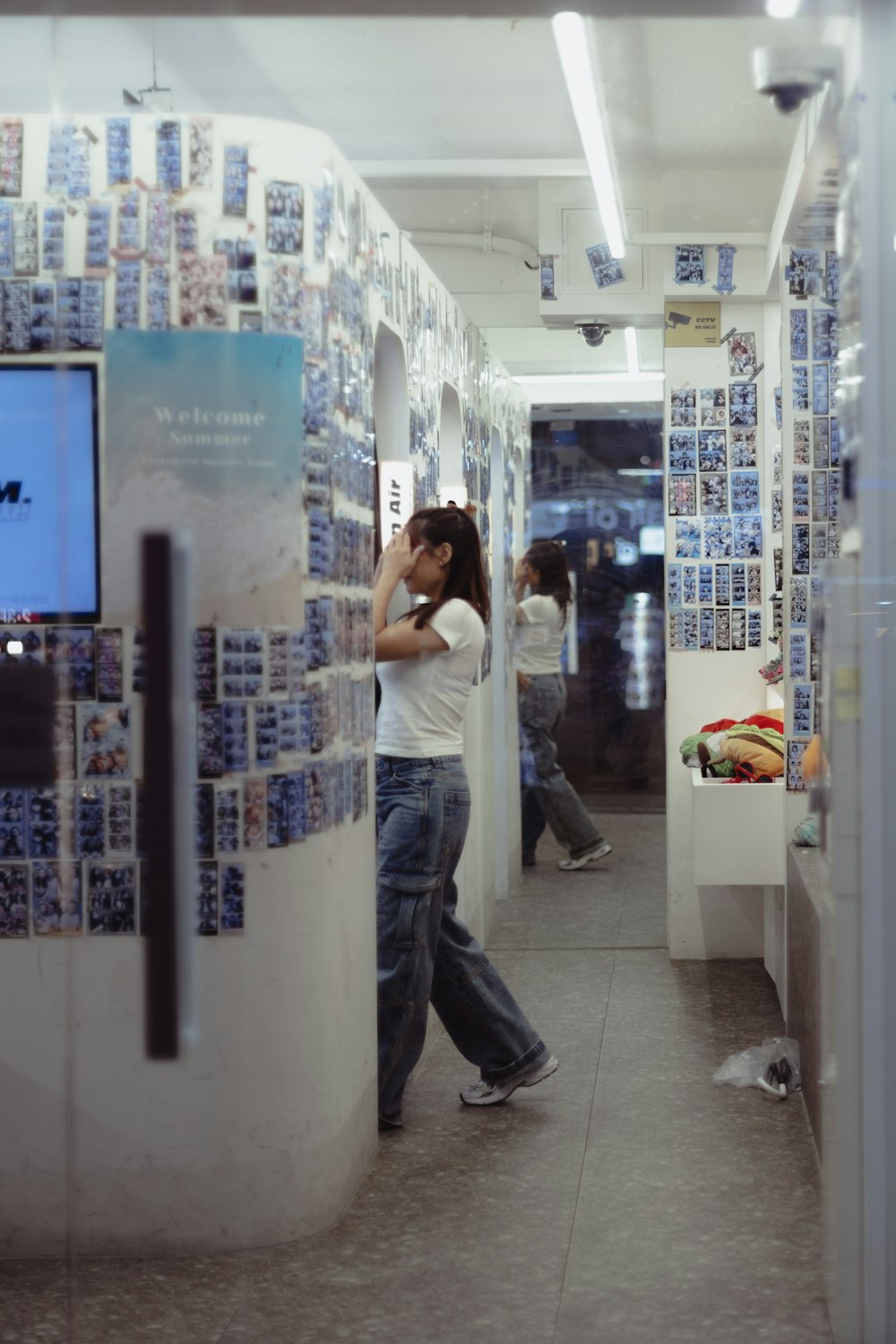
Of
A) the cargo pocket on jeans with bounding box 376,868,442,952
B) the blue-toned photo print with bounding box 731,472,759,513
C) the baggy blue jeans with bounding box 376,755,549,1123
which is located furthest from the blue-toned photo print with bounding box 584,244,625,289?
the cargo pocket on jeans with bounding box 376,868,442,952

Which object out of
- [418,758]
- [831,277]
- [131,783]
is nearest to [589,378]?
[831,277]

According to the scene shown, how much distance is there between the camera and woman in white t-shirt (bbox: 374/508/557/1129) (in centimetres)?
393

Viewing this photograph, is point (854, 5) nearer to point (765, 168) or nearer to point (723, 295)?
point (765, 168)

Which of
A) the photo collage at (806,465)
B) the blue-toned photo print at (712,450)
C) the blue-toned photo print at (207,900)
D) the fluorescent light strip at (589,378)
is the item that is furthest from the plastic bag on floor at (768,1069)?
the fluorescent light strip at (589,378)

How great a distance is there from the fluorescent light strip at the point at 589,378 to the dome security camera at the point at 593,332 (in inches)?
15.8

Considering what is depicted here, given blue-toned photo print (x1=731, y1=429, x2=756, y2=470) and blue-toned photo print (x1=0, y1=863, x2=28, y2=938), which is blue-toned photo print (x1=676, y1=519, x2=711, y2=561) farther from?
blue-toned photo print (x1=0, y1=863, x2=28, y2=938)

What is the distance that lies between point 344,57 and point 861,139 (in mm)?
1104

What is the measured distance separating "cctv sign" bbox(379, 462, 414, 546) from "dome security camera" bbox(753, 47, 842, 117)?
1.75 m

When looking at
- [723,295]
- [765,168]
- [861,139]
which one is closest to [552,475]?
[723,295]

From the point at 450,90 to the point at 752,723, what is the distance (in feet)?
8.89

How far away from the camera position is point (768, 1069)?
441 centimetres

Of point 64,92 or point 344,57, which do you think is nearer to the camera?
point 64,92

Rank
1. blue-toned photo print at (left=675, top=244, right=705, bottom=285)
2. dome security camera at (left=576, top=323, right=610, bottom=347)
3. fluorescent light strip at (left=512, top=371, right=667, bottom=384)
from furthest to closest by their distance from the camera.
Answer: fluorescent light strip at (left=512, top=371, right=667, bottom=384)
dome security camera at (left=576, top=323, right=610, bottom=347)
blue-toned photo print at (left=675, top=244, right=705, bottom=285)

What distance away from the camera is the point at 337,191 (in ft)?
10.9
